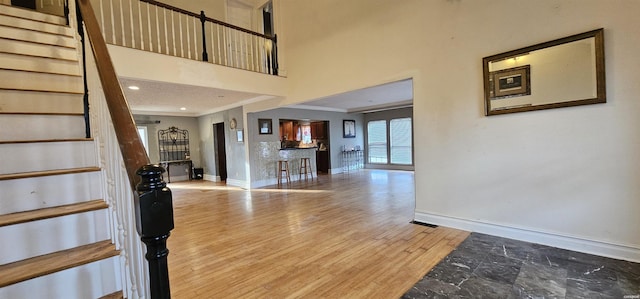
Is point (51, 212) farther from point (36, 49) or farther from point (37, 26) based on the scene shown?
point (37, 26)

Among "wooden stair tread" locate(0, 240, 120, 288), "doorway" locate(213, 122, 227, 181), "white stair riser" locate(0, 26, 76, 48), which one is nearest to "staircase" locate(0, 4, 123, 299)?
"wooden stair tread" locate(0, 240, 120, 288)

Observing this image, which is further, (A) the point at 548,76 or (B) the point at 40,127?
(A) the point at 548,76

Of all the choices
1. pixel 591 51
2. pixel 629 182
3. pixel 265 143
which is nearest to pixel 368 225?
pixel 629 182

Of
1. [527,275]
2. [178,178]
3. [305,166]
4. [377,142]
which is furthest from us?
[377,142]

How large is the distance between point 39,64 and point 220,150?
6325 millimetres

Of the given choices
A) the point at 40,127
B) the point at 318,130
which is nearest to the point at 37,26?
the point at 40,127

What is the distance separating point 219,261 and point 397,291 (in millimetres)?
1667

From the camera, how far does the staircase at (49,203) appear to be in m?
1.17

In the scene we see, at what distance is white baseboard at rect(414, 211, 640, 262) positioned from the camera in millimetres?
2341

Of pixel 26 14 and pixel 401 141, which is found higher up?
pixel 26 14

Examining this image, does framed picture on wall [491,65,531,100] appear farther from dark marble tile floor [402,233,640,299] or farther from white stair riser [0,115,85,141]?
white stair riser [0,115,85,141]

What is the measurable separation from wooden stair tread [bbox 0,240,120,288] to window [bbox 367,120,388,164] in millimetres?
9354

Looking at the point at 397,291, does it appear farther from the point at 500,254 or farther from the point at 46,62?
the point at 46,62

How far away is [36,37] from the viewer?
9.24 ft
